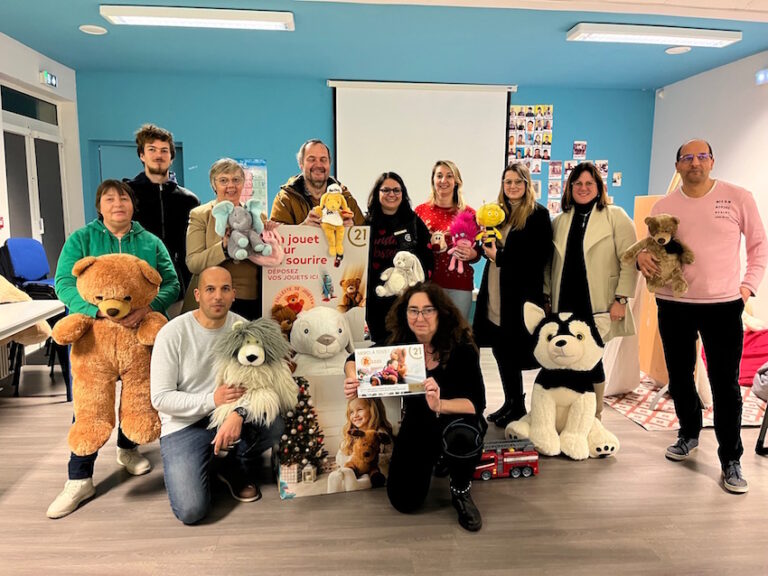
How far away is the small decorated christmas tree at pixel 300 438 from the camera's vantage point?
7.48 ft

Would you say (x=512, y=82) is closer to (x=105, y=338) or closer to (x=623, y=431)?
(x=623, y=431)

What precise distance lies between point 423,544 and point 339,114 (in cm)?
468

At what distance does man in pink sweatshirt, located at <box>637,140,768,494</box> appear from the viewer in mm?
2365

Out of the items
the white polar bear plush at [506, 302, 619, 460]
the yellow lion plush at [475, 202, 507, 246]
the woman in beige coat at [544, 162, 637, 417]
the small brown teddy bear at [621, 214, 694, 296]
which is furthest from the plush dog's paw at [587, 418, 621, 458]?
the yellow lion plush at [475, 202, 507, 246]

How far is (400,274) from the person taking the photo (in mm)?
2613

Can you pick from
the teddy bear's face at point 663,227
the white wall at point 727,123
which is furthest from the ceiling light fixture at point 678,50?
the teddy bear's face at point 663,227

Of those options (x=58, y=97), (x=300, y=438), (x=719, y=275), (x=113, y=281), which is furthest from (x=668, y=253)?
(x=58, y=97)

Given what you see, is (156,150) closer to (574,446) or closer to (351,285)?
(351,285)

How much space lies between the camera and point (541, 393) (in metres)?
2.74

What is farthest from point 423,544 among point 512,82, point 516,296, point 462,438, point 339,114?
point 512,82

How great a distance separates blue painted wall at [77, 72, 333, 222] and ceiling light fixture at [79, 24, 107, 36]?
1280 mm

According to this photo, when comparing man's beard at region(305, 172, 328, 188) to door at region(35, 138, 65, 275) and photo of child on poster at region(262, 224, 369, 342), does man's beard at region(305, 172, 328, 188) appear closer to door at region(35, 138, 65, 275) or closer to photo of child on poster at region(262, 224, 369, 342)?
photo of child on poster at region(262, 224, 369, 342)

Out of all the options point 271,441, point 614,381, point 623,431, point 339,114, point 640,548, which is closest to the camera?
point 640,548

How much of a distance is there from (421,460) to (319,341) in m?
0.68
